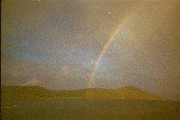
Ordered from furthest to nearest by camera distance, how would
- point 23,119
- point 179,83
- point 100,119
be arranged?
point 179,83 < point 100,119 < point 23,119

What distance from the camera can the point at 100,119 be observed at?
3155 inches

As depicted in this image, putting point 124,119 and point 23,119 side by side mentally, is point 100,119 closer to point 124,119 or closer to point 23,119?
point 124,119

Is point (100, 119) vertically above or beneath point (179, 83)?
beneath

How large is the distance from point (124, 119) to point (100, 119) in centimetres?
688

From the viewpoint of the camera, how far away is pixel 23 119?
7412 cm

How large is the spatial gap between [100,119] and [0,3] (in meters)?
76.2

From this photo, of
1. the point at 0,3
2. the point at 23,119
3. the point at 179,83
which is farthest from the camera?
the point at 179,83

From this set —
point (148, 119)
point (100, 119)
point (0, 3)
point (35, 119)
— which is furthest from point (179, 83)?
point (0, 3)

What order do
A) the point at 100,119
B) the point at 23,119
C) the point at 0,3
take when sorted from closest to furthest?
the point at 0,3, the point at 23,119, the point at 100,119

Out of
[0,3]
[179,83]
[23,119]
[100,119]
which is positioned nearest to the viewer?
[0,3]

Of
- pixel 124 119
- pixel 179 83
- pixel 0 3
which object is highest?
pixel 179 83

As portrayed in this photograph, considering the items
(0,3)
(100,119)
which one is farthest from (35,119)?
(0,3)

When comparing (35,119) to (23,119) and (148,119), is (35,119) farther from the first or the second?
(148,119)

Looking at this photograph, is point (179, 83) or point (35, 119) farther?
point (179, 83)
